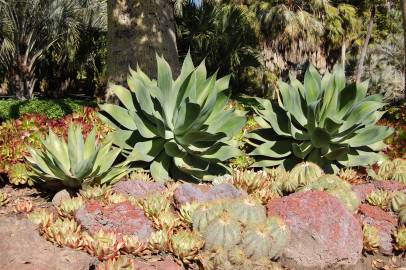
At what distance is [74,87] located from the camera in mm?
26656

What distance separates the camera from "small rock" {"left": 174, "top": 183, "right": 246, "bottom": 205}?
13.8 ft

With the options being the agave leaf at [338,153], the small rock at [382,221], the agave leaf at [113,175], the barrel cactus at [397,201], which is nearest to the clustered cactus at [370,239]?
the small rock at [382,221]

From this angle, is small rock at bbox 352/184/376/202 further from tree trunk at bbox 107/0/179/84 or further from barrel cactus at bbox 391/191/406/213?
tree trunk at bbox 107/0/179/84

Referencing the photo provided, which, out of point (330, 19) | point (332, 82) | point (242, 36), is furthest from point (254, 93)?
point (332, 82)

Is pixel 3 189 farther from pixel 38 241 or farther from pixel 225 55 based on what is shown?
pixel 225 55

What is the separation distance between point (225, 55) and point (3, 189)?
16.3 meters

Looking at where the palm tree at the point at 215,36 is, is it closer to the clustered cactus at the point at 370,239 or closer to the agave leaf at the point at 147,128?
the agave leaf at the point at 147,128

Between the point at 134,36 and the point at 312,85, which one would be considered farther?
the point at 134,36

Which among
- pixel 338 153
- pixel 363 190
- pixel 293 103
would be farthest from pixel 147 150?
pixel 363 190

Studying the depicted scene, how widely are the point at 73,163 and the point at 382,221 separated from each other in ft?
9.00

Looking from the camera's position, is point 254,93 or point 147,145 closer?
point 147,145

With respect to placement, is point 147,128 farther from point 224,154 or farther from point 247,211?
point 247,211

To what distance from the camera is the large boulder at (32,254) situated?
3196 millimetres

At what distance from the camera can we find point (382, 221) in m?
4.40
